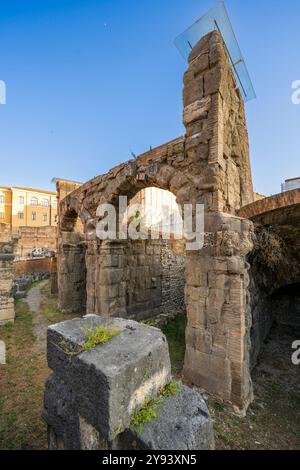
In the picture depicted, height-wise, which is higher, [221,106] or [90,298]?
[221,106]

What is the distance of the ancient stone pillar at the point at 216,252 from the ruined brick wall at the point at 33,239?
2088cm

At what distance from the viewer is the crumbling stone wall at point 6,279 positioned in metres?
6.19

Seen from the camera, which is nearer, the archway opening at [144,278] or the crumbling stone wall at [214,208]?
the crumbling stone wall at [214,208]

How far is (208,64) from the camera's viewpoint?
3.74 metres

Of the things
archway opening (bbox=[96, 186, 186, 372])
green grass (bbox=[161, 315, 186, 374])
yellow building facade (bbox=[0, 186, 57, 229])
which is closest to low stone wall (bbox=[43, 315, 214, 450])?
green grass (bbox=[161, 315, 186, 374])

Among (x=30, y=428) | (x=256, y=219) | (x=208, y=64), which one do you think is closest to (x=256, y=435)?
(x=30, y=428)

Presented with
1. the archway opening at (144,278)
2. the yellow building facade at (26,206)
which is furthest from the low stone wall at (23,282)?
the yellow building facade at (26,206)

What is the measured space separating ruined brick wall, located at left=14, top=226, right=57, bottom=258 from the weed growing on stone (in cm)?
2216

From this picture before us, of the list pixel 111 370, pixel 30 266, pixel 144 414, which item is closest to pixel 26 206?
pixel 30 266

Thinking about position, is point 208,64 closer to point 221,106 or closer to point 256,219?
point 221,106

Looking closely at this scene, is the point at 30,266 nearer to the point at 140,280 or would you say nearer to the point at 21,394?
the point at 140,280

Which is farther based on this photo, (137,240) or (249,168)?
(137,240)

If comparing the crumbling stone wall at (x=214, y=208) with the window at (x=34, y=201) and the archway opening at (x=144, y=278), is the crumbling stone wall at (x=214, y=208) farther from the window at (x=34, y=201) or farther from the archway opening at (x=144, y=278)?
the window at (x=34, y=201)

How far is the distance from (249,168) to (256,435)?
197 inches
